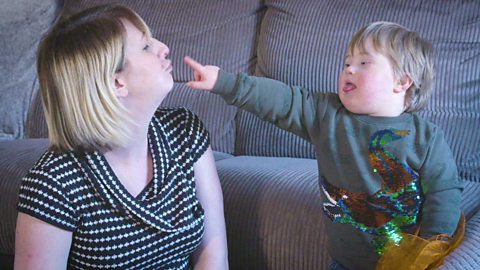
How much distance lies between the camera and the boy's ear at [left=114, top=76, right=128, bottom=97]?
123cm

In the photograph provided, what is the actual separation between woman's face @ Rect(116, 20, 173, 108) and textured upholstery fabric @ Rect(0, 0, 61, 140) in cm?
143

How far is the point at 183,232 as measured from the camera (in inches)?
51.5

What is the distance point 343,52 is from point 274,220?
64 cm

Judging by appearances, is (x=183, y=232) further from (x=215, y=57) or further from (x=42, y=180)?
(x=215, y=57)

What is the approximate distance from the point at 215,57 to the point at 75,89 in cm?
109

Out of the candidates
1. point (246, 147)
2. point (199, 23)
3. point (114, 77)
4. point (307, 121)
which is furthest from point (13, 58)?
point (307, 121)

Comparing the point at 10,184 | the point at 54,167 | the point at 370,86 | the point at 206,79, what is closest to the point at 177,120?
the point at 206,79

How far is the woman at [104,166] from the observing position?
1196 mm

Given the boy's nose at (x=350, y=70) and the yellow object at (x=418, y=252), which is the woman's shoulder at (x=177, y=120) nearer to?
the boy's nose at (x=350, y=70)

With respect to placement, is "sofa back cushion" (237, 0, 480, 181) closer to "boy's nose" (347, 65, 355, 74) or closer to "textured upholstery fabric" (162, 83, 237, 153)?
"textured upholstery fabric" (162, 83, 237, 153)

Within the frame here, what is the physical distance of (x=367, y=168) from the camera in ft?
4.03

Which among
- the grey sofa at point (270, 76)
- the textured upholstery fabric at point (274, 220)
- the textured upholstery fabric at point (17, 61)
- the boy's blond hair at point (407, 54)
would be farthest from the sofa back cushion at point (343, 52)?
the textured upholstery fabric at point (17, 61)

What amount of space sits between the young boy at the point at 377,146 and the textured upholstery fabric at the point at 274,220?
23 cm

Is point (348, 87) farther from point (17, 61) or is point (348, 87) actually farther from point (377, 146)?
point (17, 61)
